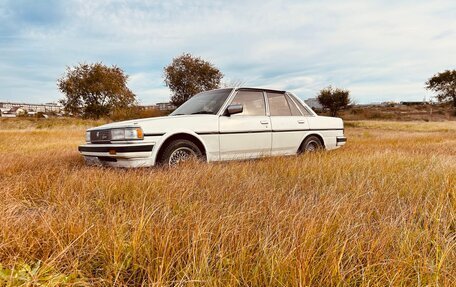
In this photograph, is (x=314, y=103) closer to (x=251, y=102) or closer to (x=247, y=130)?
(x=251, y=102)

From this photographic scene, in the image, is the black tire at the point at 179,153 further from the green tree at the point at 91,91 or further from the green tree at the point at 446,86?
the green tree at the point at 446,86

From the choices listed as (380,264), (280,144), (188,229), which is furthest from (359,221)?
(280,144)

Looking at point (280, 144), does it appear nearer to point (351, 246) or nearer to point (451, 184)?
point (451, 184)

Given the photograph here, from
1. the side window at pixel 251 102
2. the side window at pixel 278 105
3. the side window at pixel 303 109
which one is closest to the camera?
the side window at pixel 251 102

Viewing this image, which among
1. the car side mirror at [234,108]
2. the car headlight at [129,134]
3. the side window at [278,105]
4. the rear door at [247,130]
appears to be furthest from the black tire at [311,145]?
the car headlight at [129,134]

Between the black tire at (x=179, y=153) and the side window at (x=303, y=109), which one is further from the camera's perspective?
the side window at (x=303, y=109)

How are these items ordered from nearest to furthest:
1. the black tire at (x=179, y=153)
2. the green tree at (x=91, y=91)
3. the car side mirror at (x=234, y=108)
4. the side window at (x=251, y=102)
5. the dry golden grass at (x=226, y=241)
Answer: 1. the dry golden grass at (x=226, y=241)
2. the black tire at (x=179, y=153)
3. the car side mirror at (x=234, y=108)
4. the side window at (x=251, y=102)
5. the green tree at (x=91, y=91)

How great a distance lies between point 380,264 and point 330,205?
0.75 metres

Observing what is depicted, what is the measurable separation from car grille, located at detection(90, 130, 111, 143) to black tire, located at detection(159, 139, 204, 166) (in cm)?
82

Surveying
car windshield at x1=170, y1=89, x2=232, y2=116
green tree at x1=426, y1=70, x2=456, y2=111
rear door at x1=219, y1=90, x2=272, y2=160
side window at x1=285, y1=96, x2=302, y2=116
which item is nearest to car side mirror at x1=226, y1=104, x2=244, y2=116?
rear door at x1=219, y1=90, x2=272, y2=160

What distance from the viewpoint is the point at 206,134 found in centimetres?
424

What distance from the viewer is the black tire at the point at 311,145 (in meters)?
5.50

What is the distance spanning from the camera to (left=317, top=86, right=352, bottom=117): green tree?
127 ft

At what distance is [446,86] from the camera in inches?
1737
